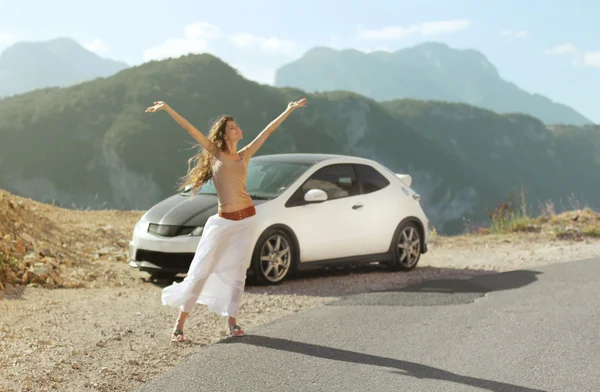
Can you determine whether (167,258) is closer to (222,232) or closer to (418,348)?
(222,232)

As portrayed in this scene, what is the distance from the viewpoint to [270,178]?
1070 centimetres

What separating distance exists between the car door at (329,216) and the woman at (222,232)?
3.53 meters

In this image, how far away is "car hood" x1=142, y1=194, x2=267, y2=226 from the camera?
9898 mm

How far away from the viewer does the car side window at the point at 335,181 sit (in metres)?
10.8

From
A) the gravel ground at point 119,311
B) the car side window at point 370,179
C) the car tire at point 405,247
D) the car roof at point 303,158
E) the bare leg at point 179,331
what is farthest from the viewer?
the car tire at point 405,247

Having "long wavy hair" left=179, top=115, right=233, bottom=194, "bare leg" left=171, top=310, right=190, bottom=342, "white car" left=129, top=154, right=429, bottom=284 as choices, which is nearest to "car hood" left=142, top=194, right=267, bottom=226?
"white car" left=129, top=154, right=429, bottom=284

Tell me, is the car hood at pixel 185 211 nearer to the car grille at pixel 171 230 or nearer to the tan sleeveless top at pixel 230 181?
the car grille at pixel 171 230

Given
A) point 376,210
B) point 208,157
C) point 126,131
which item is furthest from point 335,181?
point 126,131

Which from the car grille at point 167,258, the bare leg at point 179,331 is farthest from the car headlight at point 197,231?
the bare leg at point 179,331

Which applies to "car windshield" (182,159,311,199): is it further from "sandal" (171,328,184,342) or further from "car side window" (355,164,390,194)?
"sandal" (171,328,184,342)

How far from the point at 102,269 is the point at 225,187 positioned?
20.4 ft

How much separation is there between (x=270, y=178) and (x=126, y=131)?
351ft

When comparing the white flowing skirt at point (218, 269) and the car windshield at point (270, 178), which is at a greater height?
the car windshield at point (270, 178)

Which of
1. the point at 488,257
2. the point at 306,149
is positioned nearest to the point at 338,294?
the point at 488,257
